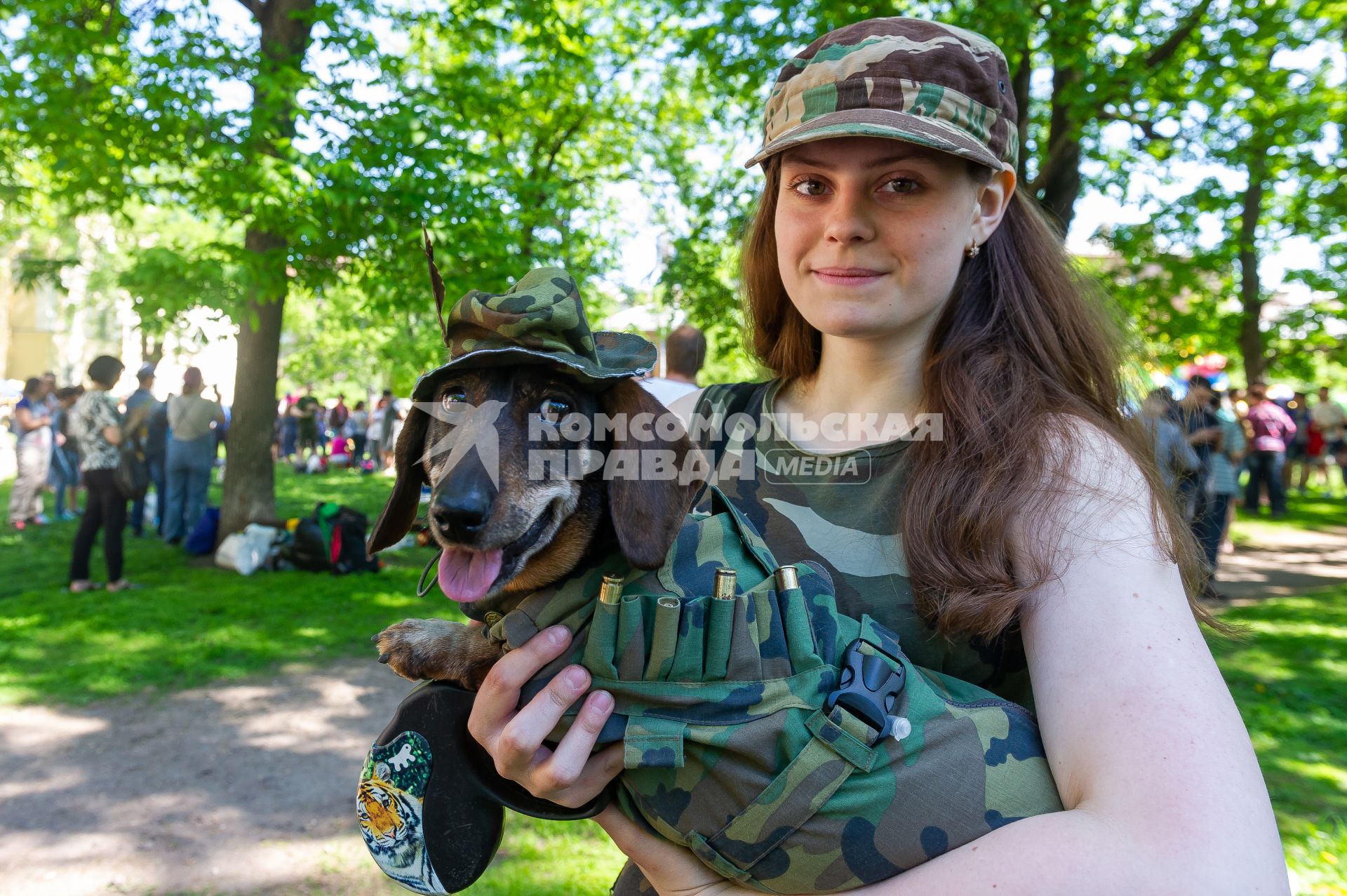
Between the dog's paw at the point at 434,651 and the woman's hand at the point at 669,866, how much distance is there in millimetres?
575

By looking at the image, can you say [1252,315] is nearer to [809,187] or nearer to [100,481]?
[809,187]

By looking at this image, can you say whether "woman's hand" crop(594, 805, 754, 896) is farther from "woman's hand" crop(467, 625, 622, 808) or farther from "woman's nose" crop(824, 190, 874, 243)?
"woman's nose" crop(824, 190, 874, 243)

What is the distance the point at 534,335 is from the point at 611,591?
57cm

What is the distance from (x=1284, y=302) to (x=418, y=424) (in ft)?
85.5

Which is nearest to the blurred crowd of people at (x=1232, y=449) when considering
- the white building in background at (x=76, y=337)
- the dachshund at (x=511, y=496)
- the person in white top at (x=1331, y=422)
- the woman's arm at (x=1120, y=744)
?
the person in white top at (x=1331, y=422)

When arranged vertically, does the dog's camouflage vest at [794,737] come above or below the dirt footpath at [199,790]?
above

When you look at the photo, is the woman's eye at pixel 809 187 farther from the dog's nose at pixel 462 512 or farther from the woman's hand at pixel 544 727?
the woman's hand at pixel 544 727

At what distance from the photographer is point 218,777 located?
18.2ft

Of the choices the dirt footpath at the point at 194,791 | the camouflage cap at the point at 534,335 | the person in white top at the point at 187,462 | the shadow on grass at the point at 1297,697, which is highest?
the camouflage cap at the point at 534,335

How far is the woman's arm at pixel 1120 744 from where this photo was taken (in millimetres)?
1309

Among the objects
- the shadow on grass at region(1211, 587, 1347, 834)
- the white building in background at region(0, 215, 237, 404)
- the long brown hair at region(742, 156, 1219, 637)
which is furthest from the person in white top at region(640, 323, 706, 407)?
the white building in background at region(0, 215, 237, 404)

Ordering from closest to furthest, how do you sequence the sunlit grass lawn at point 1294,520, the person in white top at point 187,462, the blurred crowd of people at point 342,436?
1. the person in white top at point 187,462
2. the sunlit grass lawn at point 1294,520
3. the blurred crowd of people at point 342,436

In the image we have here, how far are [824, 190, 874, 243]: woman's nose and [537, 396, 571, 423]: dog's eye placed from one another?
727 mm

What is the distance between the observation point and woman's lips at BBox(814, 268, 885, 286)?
1948mm
